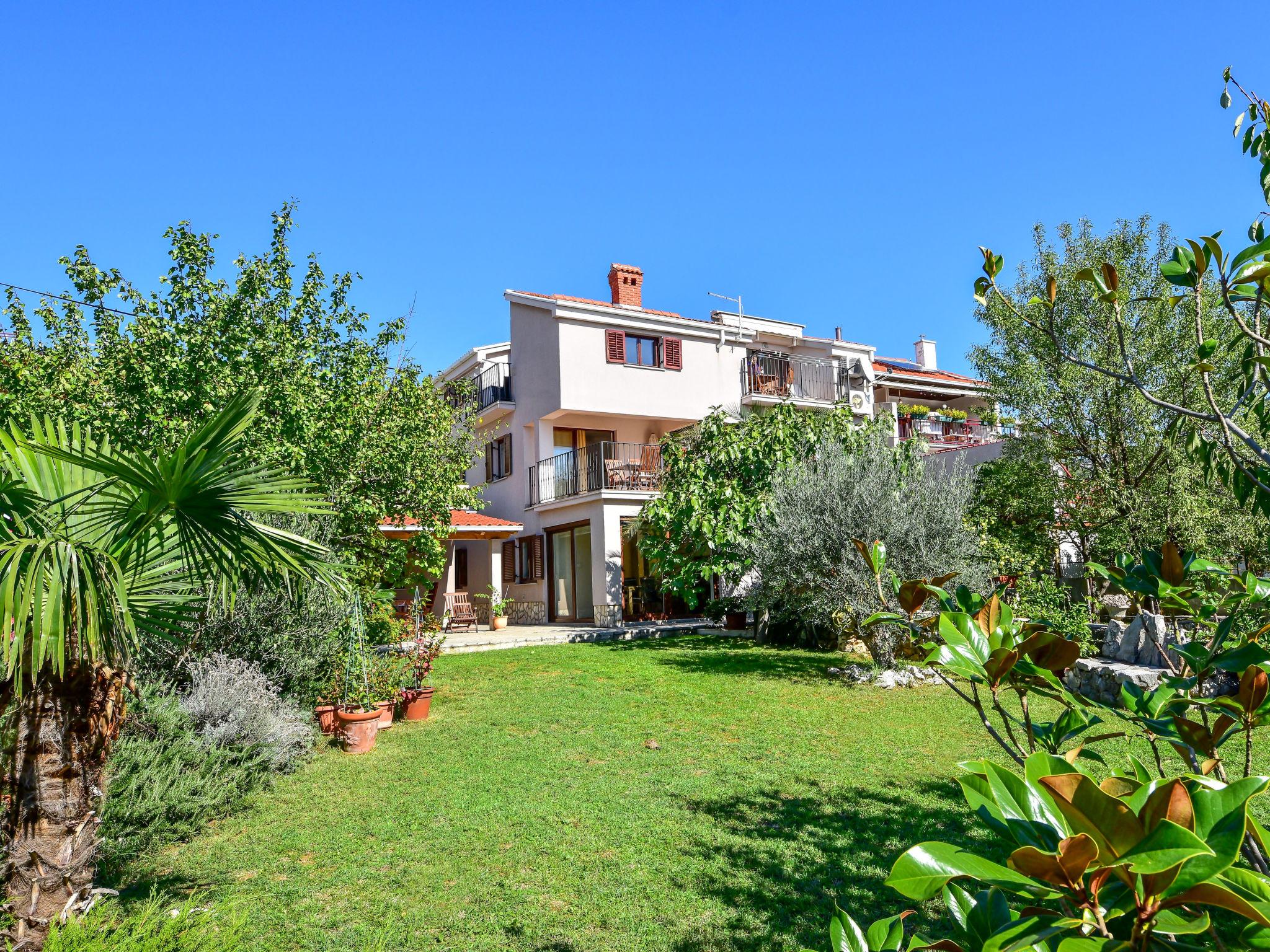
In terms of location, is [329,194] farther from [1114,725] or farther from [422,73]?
[1114,725]

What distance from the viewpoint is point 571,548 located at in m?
25.0

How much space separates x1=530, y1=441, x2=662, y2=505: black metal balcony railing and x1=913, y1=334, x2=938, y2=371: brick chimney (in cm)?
2111

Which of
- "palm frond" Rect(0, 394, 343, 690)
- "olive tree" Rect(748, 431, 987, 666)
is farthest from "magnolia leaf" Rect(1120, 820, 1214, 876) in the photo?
"olive tree" Rect(748, 431, 987, 666)

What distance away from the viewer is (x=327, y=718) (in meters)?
9.42

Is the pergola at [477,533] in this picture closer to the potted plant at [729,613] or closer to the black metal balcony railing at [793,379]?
the potted plant at [729,613]

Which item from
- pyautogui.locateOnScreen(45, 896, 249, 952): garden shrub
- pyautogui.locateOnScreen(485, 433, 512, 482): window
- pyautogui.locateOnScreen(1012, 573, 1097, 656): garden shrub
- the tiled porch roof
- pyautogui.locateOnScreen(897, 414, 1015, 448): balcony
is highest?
pyautogui.locateOnScreen(897, 414, 1015, 448): balcony

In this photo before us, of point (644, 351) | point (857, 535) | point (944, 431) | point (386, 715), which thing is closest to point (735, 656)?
point (857, 535)

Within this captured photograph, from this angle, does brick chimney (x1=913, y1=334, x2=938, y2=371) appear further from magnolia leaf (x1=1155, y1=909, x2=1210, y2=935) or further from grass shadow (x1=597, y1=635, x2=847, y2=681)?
magnolia leaf (x1=1155, y1=909, x2=1210, y2=935)

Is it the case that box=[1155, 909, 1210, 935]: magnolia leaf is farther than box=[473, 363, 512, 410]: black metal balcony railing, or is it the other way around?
box=[473, 363, 512, 410]: black metal balcony railing

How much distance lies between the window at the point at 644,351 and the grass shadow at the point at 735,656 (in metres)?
9.58

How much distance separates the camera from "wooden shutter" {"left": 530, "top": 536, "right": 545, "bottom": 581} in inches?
990

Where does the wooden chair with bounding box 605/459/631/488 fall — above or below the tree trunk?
above

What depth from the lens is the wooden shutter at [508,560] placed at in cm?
2683

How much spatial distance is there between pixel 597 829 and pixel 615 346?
19.5 m
